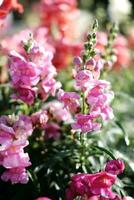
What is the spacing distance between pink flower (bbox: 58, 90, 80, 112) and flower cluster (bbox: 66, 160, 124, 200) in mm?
258

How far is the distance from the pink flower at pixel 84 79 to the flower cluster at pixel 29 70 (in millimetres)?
180

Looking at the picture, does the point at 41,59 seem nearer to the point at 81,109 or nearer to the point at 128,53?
the point at 81,109

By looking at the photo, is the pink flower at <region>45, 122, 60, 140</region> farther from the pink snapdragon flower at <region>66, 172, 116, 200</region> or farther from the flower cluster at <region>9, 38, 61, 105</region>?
the pink snapdragon flower at <region>66, 172, 116, 200</region>

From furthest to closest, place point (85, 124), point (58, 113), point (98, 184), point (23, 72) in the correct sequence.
Answer: point (58, 113), point (23, 72), point (85, 124), point (98, 184)

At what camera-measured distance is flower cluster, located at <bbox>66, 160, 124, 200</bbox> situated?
1924 millimetres

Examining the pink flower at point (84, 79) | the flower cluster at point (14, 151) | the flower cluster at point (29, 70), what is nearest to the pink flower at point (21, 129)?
the flower cluster at point (14, 151)

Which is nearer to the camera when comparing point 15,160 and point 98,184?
point 98,184

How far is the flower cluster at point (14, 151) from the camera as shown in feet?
6.73

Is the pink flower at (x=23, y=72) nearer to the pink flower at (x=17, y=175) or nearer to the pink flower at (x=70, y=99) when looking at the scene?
the pink flower at (x=70, y=99)

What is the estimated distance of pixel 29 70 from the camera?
84.1 inches

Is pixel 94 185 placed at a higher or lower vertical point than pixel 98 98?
lower

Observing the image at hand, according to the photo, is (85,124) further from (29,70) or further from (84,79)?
(29,70)

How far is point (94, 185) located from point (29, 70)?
45cm

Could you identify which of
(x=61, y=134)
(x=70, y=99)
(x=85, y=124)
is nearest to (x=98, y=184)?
(x=85, y=124)
